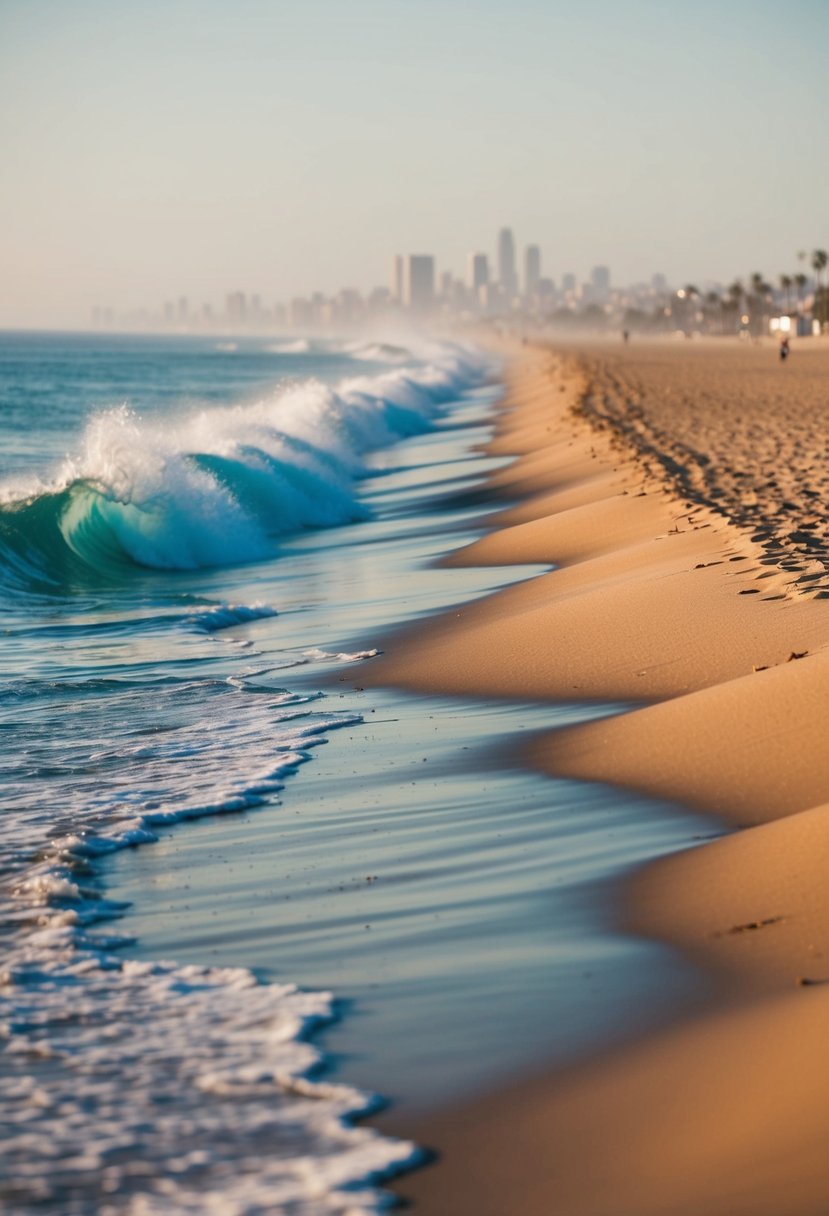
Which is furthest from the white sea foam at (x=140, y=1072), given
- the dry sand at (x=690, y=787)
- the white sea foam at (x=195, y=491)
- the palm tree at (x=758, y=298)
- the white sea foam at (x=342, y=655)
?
the palm tree at (x=758, y=298)

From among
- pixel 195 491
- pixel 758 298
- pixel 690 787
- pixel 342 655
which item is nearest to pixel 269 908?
pixel 690 787

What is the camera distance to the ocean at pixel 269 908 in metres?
3.51

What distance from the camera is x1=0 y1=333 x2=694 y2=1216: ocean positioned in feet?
11.5

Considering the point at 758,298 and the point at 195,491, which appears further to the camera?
the point at 758,298

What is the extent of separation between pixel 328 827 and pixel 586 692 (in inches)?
93.8

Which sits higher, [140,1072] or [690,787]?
[690,787]

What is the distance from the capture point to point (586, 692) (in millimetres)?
7828

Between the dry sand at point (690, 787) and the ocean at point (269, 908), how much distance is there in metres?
0.20

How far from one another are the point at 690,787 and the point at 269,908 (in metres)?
1.86

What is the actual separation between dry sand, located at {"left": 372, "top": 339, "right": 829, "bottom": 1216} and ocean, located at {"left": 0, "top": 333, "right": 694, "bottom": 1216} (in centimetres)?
20

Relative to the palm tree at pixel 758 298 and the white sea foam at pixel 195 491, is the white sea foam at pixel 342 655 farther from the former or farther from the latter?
the palm tree at pixel 758 298

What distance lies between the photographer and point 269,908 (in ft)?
16.3

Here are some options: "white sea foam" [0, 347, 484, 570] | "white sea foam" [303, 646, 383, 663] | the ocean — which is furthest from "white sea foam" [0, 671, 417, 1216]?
"white sea foam" [0, 347, 484, 570]

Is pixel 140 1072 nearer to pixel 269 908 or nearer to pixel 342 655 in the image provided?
pixel 269 908
